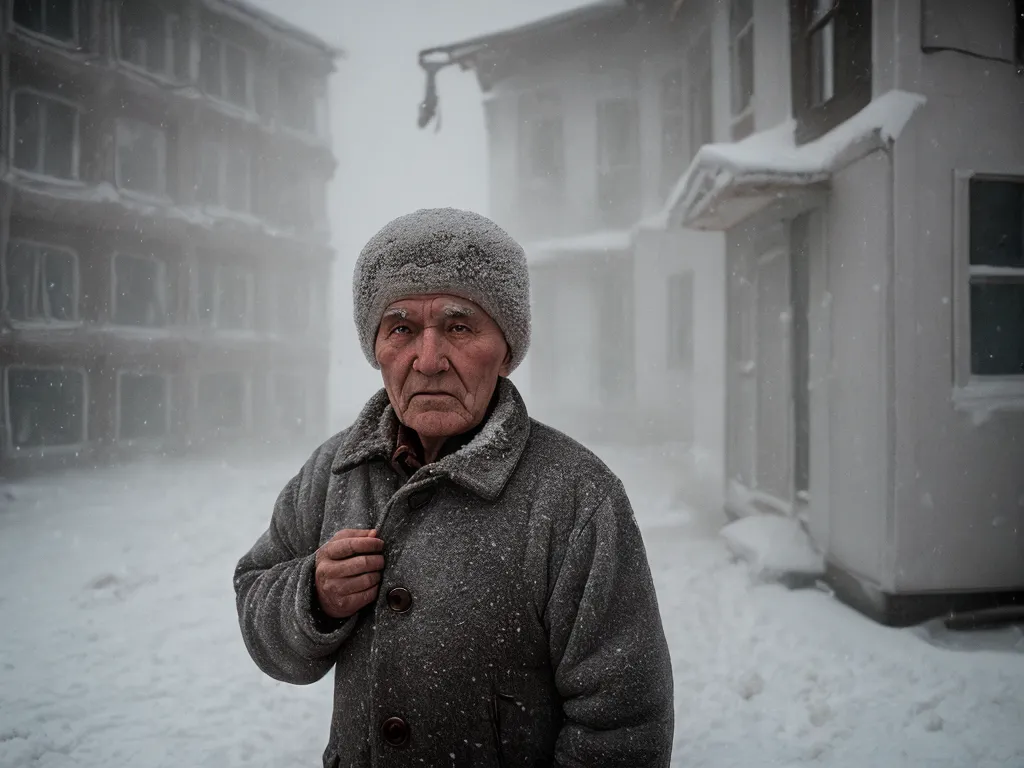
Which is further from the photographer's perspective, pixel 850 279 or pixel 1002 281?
pixel 850 279

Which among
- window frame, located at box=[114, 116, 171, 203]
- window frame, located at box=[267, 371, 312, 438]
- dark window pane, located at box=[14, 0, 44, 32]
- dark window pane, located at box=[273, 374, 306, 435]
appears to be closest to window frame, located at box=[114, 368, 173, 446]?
window frame, located at box=[267, 371, 312, 438]

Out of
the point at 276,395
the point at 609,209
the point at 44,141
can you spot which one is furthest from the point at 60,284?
the point at 609,209

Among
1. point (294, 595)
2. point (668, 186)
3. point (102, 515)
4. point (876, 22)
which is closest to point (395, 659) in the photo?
point (294, 595)

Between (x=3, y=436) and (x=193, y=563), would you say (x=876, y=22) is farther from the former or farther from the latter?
(x=3, y=436)

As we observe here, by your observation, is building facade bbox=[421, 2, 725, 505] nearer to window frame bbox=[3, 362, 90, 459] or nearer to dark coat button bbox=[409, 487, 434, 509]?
window frame bbox=[3, 362, 90, 459]

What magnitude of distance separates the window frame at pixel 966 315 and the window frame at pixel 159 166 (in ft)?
26.5

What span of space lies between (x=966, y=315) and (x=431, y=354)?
9.92ft

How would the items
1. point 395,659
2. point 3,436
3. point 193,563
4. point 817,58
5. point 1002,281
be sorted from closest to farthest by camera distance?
point 395,659 < point 1002,281 < point 817,58 < point 193,563 < point 3,436

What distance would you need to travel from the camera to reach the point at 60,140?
19.3ft

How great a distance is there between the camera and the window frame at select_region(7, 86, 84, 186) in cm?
479

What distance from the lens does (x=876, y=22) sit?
2.97 metres

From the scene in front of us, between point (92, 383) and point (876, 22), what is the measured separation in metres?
8.23

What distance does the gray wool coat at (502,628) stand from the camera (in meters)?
0.95

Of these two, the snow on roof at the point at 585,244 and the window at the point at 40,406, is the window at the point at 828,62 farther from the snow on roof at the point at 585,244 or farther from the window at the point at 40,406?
the window at the point at 40,406
